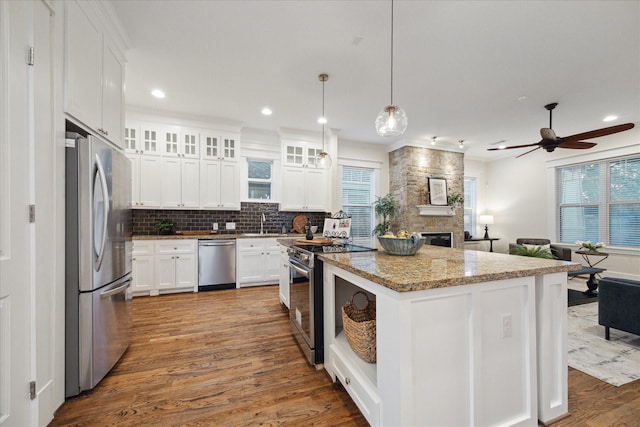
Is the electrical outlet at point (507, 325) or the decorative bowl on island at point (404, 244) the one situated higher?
the decorative bowl on island at point (404, 244)

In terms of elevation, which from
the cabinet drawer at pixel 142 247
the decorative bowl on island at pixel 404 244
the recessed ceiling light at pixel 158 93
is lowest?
the cabinet drawer at pixel 142 247

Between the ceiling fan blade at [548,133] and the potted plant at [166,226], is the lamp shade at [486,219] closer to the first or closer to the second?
the ceiling fan blade at [548,133]

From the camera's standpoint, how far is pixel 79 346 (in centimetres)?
173

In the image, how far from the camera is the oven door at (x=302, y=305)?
2.10m

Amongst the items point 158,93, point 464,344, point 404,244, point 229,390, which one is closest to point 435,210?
point 404,244

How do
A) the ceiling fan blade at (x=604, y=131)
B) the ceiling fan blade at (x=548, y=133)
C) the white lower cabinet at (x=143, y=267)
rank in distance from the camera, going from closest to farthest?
the ceiling fan blade at (x=604, y=131) → the ceiling fan blade at (x=548, y=133) → the white lower cabinet at (x=143, y=267)

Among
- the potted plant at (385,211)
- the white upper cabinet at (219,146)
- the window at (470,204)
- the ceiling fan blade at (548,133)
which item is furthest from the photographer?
the window at (470,204)

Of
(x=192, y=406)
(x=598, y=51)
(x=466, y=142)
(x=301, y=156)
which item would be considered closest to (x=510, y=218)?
(x=466, y=142)

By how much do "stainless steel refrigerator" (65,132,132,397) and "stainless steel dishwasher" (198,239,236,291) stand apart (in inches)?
89.2

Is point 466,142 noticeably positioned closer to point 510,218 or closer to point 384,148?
point 384,148

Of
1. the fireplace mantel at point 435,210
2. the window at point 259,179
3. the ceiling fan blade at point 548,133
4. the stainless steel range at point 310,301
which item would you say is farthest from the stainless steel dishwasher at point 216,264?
the ceiling fan blade at point 548,133

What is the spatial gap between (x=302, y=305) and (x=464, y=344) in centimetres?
136

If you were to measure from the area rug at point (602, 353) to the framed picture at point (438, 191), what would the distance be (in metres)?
3.20

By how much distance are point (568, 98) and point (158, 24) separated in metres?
5.22
